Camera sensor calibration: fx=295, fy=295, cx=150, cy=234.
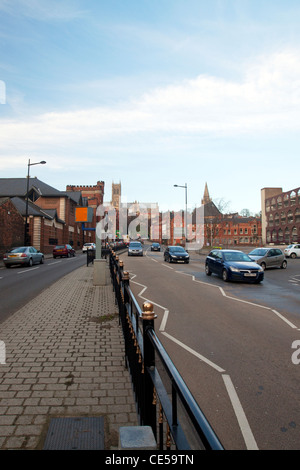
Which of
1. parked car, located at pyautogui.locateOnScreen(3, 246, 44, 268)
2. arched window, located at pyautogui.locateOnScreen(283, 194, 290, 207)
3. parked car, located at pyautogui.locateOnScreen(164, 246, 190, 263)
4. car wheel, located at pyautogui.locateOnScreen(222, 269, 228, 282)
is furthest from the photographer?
arched window, located at pyautogui.locateOnScreen(283, 194, 290, 207)

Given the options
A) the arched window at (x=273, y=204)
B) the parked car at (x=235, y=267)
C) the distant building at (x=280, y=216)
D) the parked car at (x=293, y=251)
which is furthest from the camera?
the arched window at (x=273, y=204)

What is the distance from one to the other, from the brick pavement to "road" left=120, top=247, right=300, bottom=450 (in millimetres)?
952

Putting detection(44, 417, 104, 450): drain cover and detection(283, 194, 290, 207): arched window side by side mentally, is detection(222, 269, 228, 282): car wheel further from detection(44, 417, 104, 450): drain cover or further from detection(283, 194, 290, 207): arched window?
detection(283, 194, 290, 207): arched window

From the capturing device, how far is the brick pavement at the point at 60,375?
2975mm

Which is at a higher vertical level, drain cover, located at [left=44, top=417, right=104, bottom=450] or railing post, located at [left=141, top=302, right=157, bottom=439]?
railing post, located at [left=141, top=302, right=157, bottom=439]

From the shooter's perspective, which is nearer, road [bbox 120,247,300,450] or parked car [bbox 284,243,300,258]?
road [bbox 120,247,300,450]

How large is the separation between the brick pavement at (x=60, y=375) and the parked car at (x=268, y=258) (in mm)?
14982

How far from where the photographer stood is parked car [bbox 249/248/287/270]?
19.9 metres

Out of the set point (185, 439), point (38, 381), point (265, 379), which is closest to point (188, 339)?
point (265, 379)

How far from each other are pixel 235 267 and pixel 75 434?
38.7ft

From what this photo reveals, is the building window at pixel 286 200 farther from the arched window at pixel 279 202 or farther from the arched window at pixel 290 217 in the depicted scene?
the arched window at pixel 290 217

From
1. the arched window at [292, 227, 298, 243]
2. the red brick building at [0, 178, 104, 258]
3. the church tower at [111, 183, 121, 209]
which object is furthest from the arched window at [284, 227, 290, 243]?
the church tower at [111, 183, 121, 209]

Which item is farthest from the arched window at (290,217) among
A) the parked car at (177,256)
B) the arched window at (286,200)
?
the parked car at (177,256)

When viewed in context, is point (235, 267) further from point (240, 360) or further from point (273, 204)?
point (273, 204)
